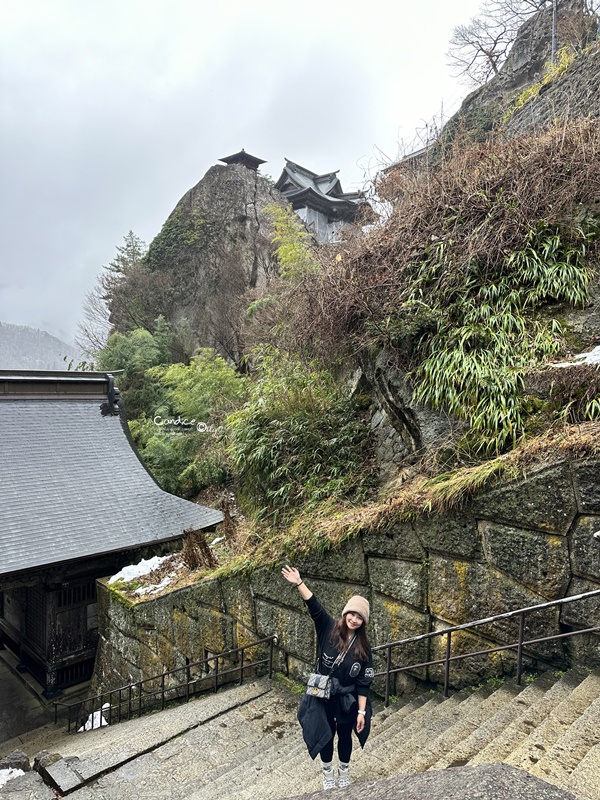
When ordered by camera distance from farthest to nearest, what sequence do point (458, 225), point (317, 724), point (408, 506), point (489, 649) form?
point (458, 225) < point (408, 506) < point (489, 649) < point (317, 724)

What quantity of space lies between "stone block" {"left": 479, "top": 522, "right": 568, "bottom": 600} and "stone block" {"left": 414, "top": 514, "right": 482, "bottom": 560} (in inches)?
3.2

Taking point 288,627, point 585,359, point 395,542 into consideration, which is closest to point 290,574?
point 395,542

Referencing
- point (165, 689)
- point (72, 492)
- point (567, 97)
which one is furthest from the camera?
point (72, 492)

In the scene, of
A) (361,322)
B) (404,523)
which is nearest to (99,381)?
(361,322)

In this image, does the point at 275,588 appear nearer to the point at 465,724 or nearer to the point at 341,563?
the point at 341,563

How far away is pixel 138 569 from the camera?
8.09m

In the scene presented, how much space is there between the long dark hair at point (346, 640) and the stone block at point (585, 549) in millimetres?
1566

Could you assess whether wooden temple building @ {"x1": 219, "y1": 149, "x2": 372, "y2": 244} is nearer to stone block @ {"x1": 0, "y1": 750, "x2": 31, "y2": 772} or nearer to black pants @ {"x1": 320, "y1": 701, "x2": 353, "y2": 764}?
stone block @ {"x1": 0, "y1": 750, "x2": 31, "y2": 772}

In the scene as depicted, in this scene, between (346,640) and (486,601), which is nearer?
(346,640)

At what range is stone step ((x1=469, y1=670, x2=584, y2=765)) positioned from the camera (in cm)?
250

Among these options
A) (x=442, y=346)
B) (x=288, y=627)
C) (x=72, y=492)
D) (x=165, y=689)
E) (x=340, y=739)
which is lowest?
(x=165, y=689)

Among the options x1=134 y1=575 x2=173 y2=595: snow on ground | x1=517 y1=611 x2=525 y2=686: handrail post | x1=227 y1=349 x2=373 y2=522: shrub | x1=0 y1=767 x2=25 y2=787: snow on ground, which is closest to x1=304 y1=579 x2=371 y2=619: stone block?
x1=227 y1=349 x2=373 y2=522: shrub

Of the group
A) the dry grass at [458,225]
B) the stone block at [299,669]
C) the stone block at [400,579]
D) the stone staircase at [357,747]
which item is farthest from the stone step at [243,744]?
the dry grass at [458,225]

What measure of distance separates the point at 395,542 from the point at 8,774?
3954 mm
